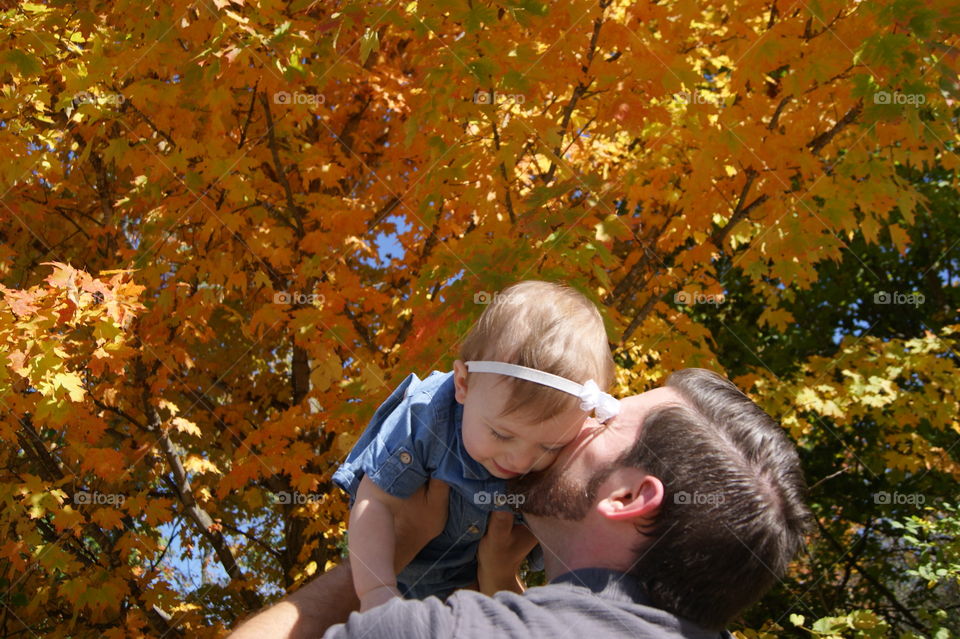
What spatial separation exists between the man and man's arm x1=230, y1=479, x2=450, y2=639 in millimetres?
122

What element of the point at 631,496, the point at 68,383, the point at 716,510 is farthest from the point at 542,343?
the point at 68,383

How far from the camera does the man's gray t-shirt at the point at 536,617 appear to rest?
1262mm

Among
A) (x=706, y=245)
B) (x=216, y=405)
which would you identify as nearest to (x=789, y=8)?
(x=706, y=245)

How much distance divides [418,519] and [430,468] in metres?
0.12

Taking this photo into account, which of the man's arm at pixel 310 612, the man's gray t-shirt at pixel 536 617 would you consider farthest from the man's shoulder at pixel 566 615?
the man's arm at pixel 310 612

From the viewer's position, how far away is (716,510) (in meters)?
1.44

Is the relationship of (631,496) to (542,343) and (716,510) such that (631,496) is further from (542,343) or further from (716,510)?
(542,343)

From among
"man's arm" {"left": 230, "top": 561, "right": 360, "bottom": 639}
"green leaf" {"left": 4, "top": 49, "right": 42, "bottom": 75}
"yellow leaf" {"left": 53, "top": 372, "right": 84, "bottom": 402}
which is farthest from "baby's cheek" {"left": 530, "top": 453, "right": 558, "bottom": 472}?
"green leaf" {"left": 4, "top": 49, "right": 42, "bottom": 75}

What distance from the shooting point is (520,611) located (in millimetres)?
1337

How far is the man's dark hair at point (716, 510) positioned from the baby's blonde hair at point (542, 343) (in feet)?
0.59

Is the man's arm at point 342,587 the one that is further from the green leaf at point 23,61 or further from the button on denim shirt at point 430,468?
the green leaf at point 23,61

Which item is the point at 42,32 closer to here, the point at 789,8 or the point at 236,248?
the point at 236,248

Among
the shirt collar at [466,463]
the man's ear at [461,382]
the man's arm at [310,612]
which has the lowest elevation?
the man's arm at [310,612]

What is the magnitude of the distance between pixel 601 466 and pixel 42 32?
4079 mm
